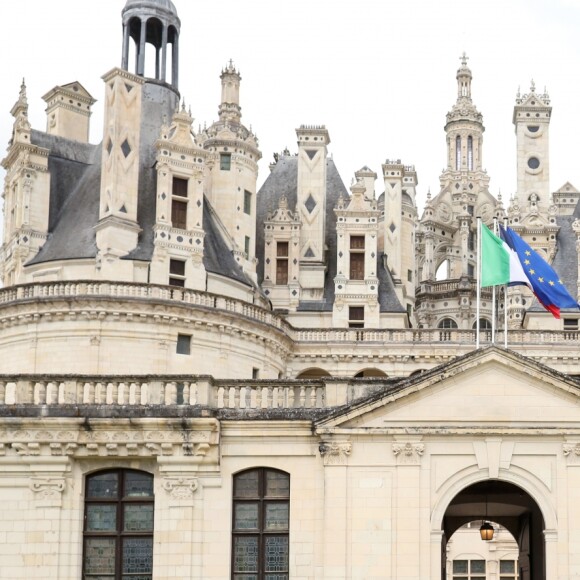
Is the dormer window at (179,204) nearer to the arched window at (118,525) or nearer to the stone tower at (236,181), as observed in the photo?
the stone tower at (236,181)

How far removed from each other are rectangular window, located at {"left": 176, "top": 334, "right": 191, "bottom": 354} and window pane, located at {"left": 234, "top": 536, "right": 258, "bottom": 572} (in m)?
20.8

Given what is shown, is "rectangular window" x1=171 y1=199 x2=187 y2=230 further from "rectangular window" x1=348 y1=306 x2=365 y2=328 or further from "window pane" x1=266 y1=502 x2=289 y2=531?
"window pane" x1=266 y1=502 x2=289 y2=531

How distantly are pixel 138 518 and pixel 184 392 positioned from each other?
289 centimetres

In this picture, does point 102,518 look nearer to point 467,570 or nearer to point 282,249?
point 282,249

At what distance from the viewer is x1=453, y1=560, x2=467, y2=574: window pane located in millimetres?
65062

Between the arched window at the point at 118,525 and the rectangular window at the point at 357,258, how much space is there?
31.7m

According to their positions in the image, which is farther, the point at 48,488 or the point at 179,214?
the point at 179,214

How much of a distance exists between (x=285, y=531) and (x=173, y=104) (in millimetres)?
31420

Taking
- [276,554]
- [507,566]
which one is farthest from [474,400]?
[507,566]

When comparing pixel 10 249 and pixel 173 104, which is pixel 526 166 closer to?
pixel 173 104

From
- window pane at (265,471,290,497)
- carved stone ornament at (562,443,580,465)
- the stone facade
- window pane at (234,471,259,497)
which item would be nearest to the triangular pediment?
the stone facade

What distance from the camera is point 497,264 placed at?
35.8 metres

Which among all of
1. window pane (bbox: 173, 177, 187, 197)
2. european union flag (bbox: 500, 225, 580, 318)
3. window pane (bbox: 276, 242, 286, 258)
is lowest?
european union flag (bbox: 500, 225, 580, 318)

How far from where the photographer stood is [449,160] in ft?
300
